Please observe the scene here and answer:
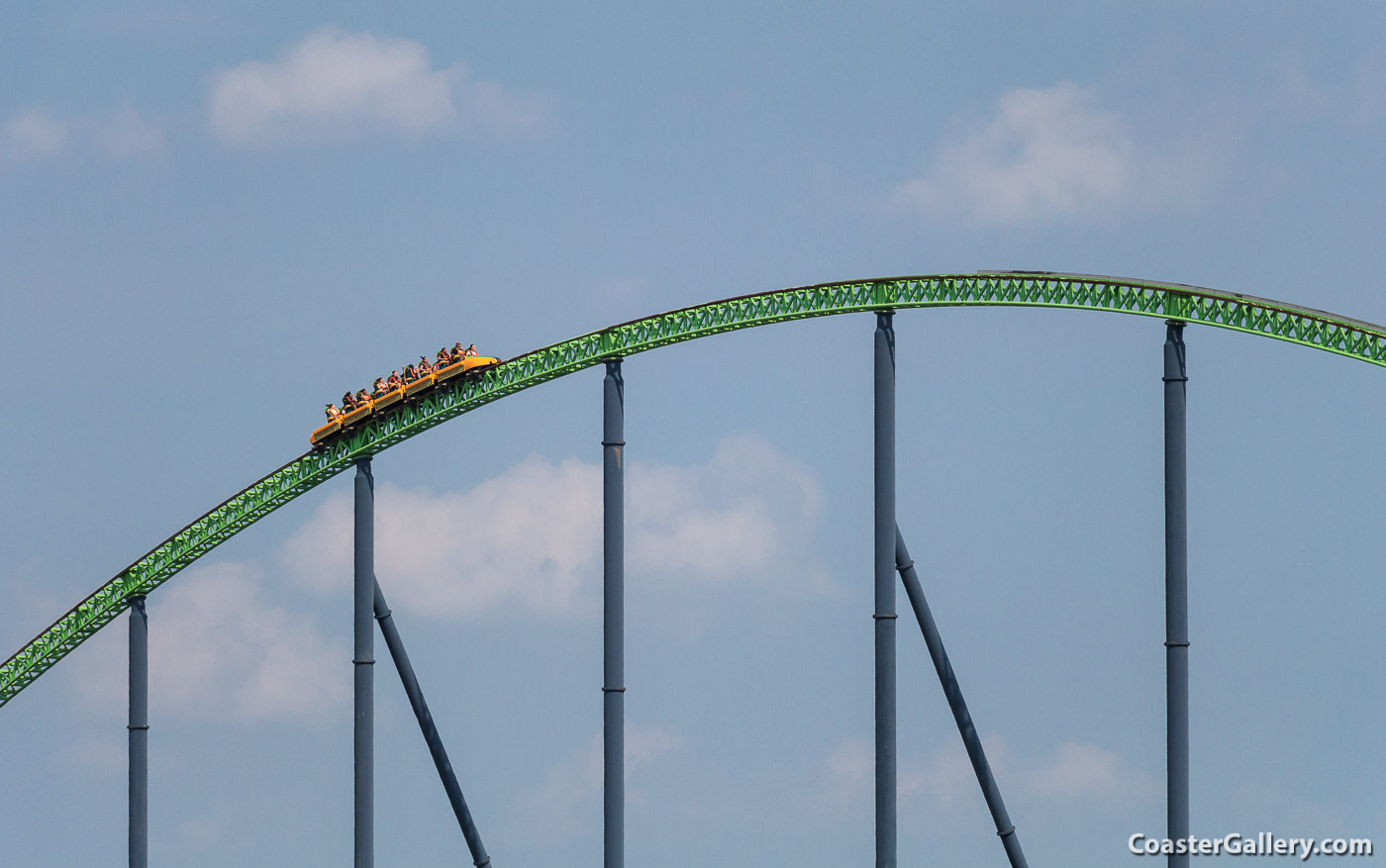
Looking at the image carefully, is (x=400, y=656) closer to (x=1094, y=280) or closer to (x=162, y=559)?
(x=162, y=559)

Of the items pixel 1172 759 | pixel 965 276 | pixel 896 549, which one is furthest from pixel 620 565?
pixel 1172 759

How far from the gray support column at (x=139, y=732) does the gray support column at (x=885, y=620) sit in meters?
14.7

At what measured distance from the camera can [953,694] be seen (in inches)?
1487

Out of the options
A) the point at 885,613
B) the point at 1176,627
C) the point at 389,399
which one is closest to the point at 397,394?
the point at 389,399

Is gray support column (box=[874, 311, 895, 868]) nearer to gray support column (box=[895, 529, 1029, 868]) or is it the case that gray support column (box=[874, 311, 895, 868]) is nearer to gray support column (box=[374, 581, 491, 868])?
gray support column (box=[895, 529, 1029, 868])

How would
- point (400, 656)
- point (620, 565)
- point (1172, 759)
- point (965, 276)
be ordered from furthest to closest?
point (400, 656) → point (620, 565) → point (965, 276) → point (1172, 759)

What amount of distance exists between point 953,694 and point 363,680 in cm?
1021

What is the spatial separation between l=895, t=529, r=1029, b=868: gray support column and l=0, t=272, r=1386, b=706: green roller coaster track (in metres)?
3.70

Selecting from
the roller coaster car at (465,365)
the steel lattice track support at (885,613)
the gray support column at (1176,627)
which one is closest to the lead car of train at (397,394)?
the roller coaster car at (465,365)

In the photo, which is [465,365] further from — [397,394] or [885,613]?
[885,613]

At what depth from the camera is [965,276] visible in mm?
36250

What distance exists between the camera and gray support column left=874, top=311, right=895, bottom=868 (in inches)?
1428

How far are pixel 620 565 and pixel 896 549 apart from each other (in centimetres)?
437

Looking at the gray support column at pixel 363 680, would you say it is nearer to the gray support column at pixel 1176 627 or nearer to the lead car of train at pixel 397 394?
the lead car of train at pixel 397 394
